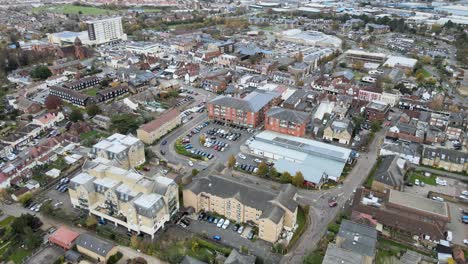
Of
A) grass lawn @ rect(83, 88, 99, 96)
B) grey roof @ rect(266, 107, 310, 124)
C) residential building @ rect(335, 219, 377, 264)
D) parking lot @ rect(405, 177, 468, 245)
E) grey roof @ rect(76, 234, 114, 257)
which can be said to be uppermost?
grey roof @ rect(266, 107, 310, 124)

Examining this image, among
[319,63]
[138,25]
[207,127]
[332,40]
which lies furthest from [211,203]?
[138,25]

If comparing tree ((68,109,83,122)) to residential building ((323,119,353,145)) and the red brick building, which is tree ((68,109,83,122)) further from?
residential building ((323,119,353,145))

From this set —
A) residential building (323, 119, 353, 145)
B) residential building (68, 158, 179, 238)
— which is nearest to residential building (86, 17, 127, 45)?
residential building (68, 158, 179, 238)

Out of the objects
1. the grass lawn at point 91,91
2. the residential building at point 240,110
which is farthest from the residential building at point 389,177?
the grass lawn at point 91,91

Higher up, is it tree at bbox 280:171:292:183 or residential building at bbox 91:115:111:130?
residential building at bbox 91:115:111:130

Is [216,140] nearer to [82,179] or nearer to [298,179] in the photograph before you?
[298,179]

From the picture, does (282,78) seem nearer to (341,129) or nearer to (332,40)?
(341,129)
